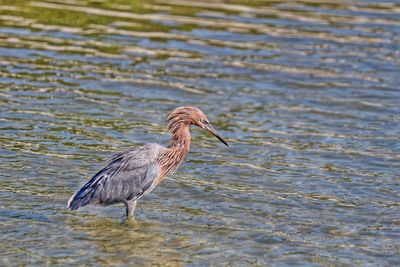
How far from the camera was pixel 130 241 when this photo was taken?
1134 cm

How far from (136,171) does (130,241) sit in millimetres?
1145

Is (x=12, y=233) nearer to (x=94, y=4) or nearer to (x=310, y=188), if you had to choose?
(x=310, y=188)

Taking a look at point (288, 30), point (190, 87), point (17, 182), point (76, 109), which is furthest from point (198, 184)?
point (288, 30)

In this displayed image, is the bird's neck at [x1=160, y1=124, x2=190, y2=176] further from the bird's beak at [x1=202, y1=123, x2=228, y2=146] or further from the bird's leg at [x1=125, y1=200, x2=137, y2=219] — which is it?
the bird's leg at [x1=125, y1=200, x2=137, y2=219]

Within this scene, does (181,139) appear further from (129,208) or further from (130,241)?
(130,241)

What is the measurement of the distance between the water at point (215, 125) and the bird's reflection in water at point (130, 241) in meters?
0.03

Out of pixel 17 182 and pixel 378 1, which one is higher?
pixel 378 1

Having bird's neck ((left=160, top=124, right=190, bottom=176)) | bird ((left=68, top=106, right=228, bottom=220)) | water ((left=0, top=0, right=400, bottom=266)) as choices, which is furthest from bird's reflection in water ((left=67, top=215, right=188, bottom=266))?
bird's neck ((left=160, top=124, right=190, bottom=176))

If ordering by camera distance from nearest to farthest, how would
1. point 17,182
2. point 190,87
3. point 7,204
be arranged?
1. point 7,204
2. point 17,182
3. point 190,87

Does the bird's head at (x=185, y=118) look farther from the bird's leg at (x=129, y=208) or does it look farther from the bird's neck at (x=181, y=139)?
the bird's leg at (x=129, y=208)

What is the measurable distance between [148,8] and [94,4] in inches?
52.9

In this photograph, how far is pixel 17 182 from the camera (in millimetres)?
12883

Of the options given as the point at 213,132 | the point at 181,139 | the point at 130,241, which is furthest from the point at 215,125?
the point at 130,241

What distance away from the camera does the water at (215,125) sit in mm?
11266
